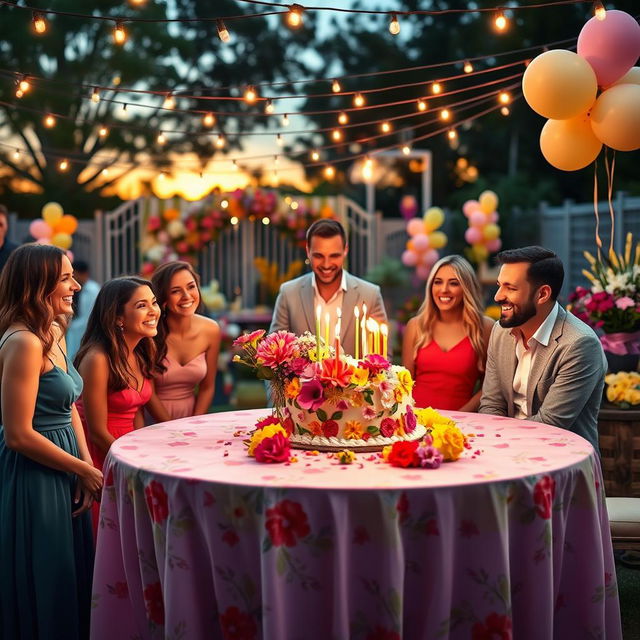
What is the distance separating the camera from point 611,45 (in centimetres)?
408

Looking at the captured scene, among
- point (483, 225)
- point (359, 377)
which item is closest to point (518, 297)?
point (359, 377)

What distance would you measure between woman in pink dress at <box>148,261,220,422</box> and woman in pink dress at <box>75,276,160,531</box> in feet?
1.12

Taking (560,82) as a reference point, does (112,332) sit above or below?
below

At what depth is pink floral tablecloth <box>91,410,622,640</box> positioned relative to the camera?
242 cm

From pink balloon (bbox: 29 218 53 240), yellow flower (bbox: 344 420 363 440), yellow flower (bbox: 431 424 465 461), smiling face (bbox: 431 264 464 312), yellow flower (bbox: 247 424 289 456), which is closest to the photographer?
yellow flower (bbox: 431 424 465 461)

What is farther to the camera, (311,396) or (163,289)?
(163,289)

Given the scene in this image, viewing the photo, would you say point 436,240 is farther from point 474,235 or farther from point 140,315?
point 140,315

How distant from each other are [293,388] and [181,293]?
4.42ft

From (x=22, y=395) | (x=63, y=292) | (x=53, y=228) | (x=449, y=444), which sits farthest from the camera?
(x=53, y=228)

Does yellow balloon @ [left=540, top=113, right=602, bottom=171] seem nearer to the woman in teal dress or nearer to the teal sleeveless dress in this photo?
the woman in teal dress

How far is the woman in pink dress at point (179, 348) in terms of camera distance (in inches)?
165

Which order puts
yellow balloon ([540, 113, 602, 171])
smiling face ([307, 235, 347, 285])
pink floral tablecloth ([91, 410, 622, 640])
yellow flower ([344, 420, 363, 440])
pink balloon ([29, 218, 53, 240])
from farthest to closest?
pink balloon ([29, 218, 53, 240]) < smiling face ([307, 235, 347, 285]) < yellow balloon ([540, 113, 602, 171]) < yellow flower ([344, 420, 363, 440]) < pink floral tablecloth ([91, 410, 622, 640])

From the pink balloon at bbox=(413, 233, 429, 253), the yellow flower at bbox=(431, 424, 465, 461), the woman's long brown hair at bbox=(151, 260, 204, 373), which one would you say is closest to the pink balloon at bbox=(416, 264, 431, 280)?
the pink balloon at bbox=(413, 233, 429, 253)

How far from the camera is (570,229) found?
39.3 ft
